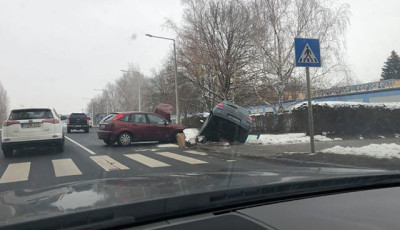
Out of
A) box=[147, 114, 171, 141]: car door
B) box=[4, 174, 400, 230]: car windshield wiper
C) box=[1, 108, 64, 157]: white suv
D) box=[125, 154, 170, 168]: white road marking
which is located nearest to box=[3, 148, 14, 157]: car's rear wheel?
box=[1, 108, 64, 157]: white suv

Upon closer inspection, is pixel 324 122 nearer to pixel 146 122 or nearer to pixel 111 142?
pixel 146 122

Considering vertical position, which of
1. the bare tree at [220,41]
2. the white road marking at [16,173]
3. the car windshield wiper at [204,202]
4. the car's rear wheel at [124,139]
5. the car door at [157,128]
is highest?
the bare tree at [220,41]

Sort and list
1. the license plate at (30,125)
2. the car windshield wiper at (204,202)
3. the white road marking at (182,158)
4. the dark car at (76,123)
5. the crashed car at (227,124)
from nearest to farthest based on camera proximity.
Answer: the car windshield wiper at (204,202) → the white road marking at (182,158) → the license plate at (30,125) → the crashed car at (227,124) → the dark car at (76,123)

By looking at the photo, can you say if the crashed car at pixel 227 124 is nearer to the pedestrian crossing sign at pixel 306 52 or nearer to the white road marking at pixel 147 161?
the white road marking at pixel 147 161

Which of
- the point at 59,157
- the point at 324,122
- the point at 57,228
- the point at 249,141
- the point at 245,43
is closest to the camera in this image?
the point at 57,228

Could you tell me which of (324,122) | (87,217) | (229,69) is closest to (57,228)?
(87,217)

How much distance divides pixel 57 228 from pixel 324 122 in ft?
51.7

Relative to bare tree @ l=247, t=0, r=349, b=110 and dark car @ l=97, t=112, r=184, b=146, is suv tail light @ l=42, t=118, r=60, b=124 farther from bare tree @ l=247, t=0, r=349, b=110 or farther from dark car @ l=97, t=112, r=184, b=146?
bare tree @ l=247, t=0, r=349, b=110

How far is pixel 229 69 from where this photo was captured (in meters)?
24.2

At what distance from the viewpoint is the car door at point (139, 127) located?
15414 millimetres

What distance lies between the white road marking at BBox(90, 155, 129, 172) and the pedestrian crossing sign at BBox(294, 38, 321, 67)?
17.7 ft

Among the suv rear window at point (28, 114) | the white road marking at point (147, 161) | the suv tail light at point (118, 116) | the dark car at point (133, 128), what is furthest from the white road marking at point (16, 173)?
the suv tail light at point (118, 116)

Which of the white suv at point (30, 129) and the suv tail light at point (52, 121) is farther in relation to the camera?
the suv tail light at point (52, 121)

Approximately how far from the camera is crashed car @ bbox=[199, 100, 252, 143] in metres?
13.9
